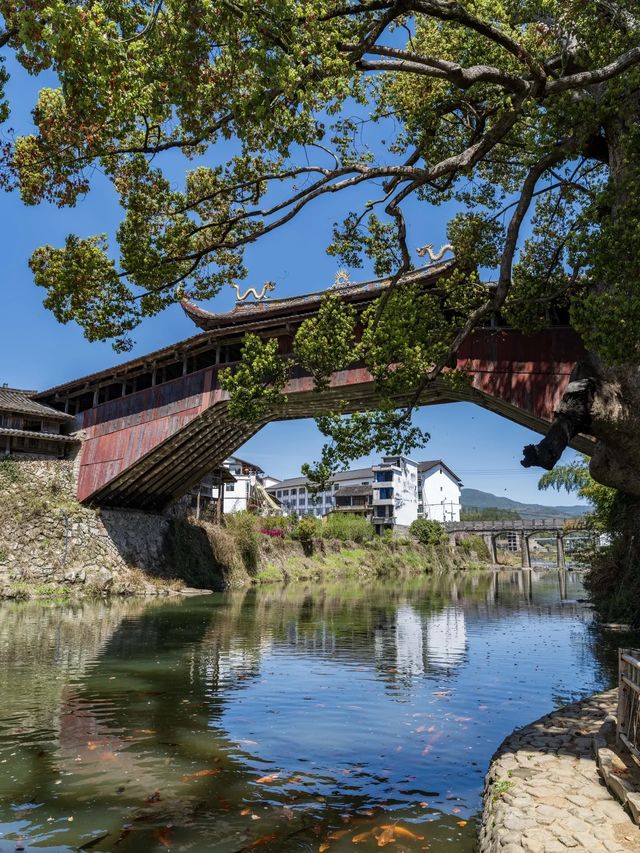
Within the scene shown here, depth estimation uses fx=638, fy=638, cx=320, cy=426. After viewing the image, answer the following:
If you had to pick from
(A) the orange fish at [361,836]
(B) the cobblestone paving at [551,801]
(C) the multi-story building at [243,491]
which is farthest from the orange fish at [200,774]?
(C) the multi-story building at [243,491]

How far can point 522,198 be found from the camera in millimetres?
10094

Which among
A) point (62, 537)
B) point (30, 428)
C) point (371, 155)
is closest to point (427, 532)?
point (62, 537)

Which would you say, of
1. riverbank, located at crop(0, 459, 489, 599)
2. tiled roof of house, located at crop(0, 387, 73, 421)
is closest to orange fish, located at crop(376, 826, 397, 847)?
riverbank, located at crop(0, 459, 489, 599)

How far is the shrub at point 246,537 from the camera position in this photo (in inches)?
1602

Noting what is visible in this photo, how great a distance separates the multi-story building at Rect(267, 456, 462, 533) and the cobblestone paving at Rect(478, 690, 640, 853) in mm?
60845

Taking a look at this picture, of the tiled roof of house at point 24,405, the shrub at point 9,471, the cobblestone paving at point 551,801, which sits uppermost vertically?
the tiled roof of house at point 24,405

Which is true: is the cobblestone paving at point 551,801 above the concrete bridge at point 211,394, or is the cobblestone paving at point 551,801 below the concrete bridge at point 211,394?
below

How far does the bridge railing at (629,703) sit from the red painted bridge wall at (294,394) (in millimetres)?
6943

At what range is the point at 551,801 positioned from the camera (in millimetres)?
5359

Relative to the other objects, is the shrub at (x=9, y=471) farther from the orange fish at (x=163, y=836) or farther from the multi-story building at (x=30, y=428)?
the orange fish at (x=163, y=836)

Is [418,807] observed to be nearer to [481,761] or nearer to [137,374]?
[481,761]

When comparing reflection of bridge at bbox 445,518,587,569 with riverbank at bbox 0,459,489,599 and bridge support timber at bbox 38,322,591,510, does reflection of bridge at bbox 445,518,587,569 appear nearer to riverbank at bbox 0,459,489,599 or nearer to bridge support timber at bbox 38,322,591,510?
riverbank at bbox 0,459,489,599

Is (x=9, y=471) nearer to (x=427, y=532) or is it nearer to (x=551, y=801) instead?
(x=551, y=801)

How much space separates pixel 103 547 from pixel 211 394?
1054cm
